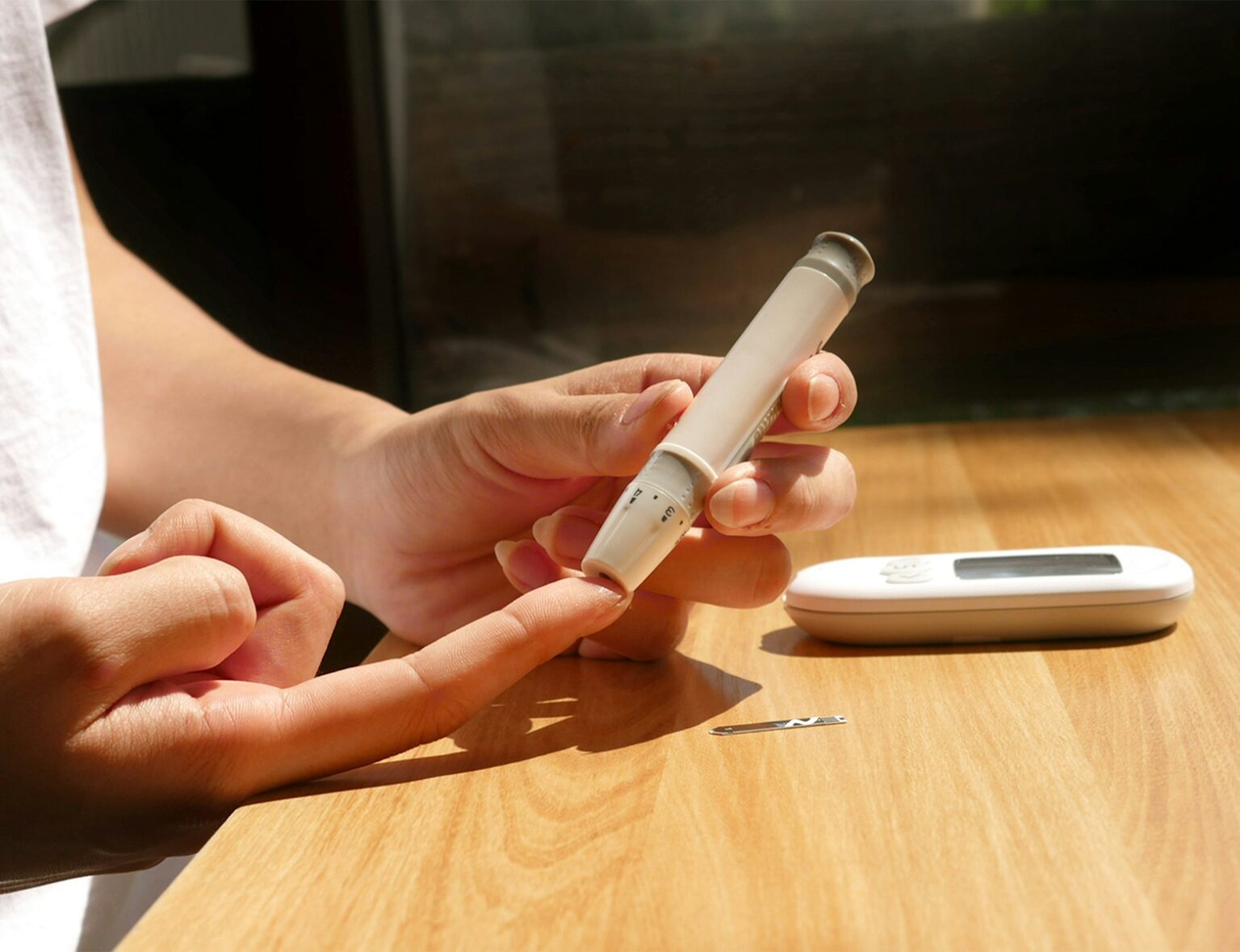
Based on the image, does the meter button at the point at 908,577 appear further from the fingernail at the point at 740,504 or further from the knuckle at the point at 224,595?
the knuckle at the point at 224,595

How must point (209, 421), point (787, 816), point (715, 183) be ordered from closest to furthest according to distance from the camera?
point (787, 816), point (209, 421), point (715, 183)

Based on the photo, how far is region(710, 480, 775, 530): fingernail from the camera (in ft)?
1.61

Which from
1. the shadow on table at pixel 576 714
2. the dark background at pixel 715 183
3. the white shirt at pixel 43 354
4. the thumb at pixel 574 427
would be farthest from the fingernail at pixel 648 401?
the dark background at pixel 715 183

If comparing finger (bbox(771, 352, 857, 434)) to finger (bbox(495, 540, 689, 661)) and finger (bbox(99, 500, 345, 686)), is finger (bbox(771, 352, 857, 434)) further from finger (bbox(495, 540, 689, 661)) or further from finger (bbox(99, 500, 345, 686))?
finger (bbox(99, 500, 345, 686))

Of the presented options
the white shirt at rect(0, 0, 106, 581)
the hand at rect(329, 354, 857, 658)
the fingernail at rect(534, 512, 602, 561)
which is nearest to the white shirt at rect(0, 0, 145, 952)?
the white shirt at rect(0, 0, 106, 581)

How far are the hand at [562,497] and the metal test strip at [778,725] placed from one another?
0.27 ft

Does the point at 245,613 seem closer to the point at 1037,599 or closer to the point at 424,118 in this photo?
the point at 1037,599

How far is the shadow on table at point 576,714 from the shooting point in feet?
1.46

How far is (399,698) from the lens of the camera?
1.45 feet

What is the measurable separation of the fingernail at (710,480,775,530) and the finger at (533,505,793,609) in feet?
0.12

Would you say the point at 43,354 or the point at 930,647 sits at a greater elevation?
the point at 43,354

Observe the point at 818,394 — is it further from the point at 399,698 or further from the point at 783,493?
the point at 399,698

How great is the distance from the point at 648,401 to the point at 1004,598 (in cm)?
18

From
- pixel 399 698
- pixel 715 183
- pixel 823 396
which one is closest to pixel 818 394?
pixel 823 396
